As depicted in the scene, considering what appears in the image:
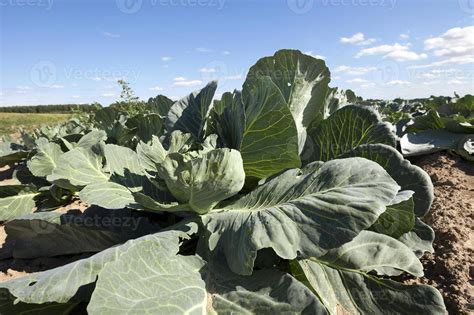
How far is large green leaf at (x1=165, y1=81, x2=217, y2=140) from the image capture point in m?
2.77

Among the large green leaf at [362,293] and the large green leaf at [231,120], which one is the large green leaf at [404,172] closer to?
the large green leaf at [362,293]

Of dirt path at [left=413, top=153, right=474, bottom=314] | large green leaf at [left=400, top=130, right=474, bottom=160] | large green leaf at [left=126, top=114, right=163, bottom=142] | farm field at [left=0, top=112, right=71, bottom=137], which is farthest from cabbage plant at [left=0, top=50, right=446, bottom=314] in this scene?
farm field at [left=0, top=112, right=71, bottom=137]

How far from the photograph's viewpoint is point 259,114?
2.22m

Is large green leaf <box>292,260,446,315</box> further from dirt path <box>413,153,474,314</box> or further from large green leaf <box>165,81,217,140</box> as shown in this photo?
large green leaf <box>165,81,217,140</box>

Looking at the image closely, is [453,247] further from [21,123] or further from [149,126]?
[21,123]

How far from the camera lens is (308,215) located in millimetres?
1739

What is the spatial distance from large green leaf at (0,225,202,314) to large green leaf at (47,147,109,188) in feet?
3.00

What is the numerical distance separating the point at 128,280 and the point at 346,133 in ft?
5.49

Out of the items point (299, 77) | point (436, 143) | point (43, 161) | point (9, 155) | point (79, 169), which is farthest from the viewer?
point (9, 155)

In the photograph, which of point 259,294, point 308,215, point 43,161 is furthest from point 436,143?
point 43,161

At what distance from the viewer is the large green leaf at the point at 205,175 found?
2.01m

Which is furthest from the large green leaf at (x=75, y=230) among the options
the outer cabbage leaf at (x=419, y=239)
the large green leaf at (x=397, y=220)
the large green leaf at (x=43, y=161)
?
the large green leaf at (x=43, y=161)

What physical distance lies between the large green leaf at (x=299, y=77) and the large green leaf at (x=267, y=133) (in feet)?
0.51

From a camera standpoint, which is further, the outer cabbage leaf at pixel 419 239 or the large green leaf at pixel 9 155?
the large green leaf at pixel 9 155
